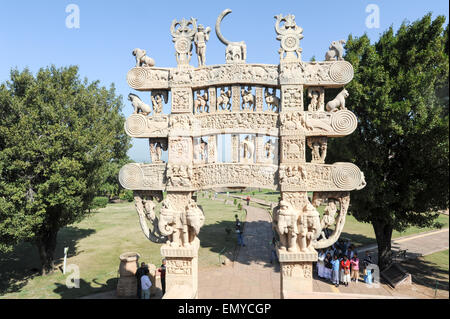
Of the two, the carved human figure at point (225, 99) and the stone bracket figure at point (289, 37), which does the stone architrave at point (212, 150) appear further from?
the stone bracket figure at point (289, 37)

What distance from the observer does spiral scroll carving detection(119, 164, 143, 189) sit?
26.7 ft

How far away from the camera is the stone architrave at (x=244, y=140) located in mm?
7520

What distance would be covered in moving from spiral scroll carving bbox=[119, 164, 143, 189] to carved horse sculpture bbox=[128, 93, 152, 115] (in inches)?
67.3

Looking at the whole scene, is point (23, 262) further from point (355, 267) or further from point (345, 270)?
point (355, 267)

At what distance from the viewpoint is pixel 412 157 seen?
10.8 metres

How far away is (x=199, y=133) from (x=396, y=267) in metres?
11.1

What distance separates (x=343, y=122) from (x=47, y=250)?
15.3 meters

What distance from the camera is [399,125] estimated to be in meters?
10.4

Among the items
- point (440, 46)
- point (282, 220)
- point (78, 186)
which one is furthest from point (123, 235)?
point (440, 46)

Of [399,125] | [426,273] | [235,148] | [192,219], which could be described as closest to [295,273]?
[192,219]

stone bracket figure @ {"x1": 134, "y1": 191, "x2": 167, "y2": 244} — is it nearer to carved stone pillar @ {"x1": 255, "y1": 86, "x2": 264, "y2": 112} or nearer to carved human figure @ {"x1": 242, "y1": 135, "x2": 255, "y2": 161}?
carved human figure @ {"x1": 242, "y1": 135, "x2": 255, "y2": 161}

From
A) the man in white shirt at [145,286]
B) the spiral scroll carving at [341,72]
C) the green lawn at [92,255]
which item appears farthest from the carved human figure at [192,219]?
the green lawn at [92,255]
